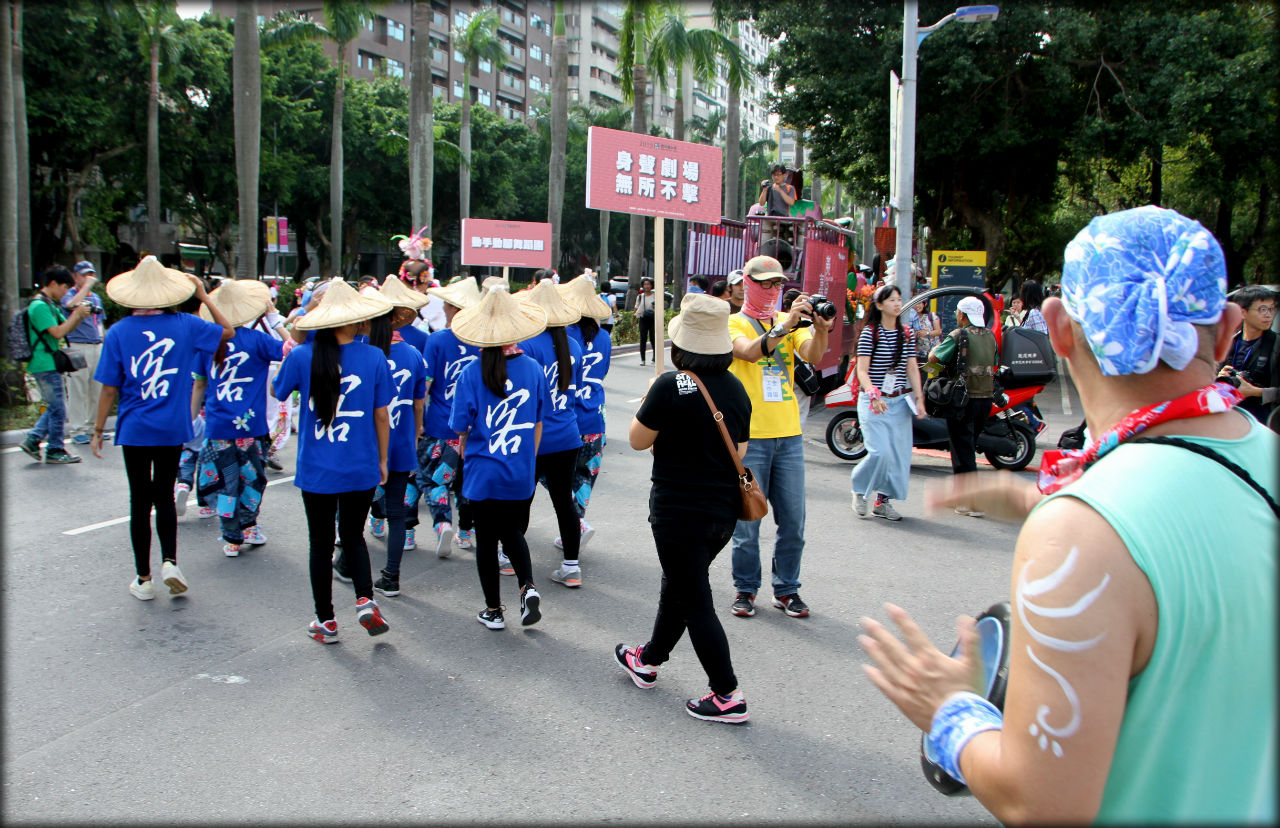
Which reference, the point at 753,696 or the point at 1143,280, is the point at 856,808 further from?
the point at 1143,280

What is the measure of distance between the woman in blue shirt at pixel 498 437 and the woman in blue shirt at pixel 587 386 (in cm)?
133

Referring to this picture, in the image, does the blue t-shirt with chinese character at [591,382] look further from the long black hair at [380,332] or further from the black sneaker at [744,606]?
the black sneaker at [744,606]

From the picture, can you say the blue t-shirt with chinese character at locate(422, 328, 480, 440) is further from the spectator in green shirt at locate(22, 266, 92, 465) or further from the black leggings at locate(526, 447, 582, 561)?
the spectator in green shirt at locate(22, 266, 92, 465)

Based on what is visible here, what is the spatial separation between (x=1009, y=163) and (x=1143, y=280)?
23.8 metres

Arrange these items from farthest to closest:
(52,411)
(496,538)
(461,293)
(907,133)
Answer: (907,133), (52,411), (461,293), (496,538)

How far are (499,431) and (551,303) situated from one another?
1342mm

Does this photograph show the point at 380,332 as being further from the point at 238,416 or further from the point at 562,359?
the point at 238,416

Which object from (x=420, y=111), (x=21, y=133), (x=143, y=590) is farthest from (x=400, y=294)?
(x=420, y=111)

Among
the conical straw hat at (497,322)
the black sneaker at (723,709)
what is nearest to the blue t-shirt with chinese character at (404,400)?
the conical straw hat at (497,322)

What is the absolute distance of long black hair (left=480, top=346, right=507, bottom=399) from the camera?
470cm

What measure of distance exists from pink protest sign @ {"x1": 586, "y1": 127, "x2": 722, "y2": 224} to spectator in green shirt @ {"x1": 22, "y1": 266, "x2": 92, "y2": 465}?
16.9 feet

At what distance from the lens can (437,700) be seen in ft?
13.0

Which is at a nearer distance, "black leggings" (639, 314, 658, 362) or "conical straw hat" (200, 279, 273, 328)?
"conical straw hat" (200, 279, 273, 328)

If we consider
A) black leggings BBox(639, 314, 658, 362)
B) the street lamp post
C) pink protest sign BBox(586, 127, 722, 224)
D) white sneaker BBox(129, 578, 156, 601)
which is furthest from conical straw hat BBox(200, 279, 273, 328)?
black leggings BBox(639, 314, 658, 362)
